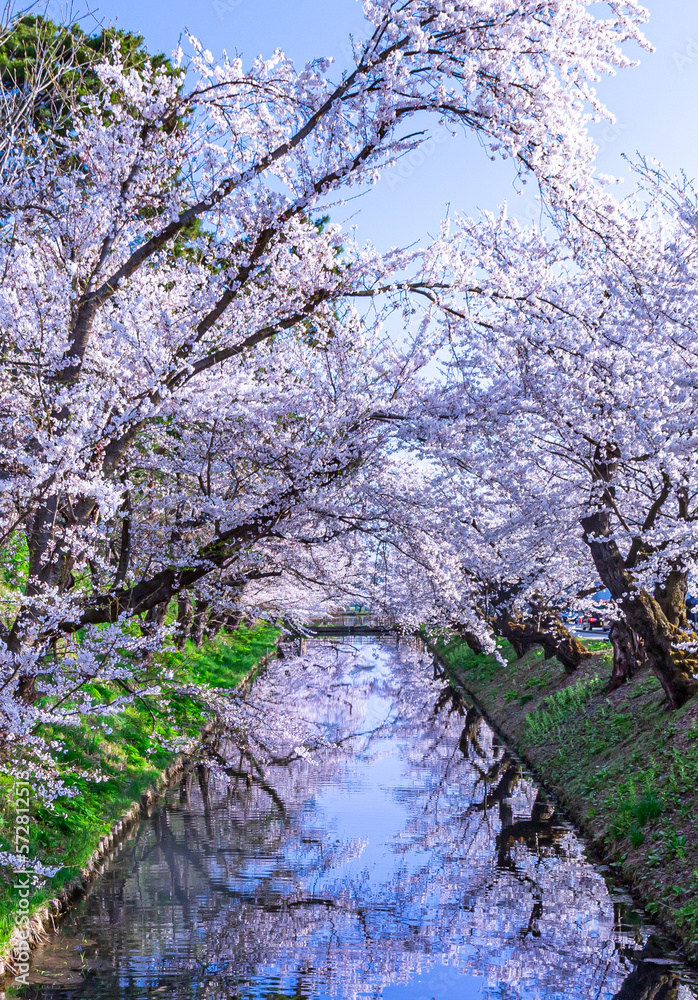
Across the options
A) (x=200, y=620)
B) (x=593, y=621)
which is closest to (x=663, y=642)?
(x=200, y=620)

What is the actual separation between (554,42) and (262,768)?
15377 mm

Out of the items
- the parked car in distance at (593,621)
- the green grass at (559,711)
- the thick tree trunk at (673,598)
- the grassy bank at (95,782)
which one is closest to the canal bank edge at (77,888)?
the grassy bank at (95,782)

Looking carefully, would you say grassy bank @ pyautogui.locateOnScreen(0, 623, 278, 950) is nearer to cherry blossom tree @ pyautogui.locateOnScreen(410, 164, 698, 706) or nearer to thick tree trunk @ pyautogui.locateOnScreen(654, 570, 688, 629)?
cherry blossom tree @ pyautogui.locateOnScreen(410, 164, 698, 706)

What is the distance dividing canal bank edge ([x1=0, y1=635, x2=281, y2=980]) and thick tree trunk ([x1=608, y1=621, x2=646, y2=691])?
32.7ft

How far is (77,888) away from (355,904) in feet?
11.0

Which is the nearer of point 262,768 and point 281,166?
point 281,166

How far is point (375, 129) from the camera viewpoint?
7984 mm

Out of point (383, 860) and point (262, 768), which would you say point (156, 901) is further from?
point (262, 768)

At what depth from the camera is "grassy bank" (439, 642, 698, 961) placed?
9.99m

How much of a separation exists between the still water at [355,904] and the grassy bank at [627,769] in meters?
0.45

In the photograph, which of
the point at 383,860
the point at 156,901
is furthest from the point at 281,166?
the point at 383,860

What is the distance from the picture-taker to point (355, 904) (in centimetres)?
1043

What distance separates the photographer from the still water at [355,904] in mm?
8172

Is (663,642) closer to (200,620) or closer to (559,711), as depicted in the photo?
(559,711)
